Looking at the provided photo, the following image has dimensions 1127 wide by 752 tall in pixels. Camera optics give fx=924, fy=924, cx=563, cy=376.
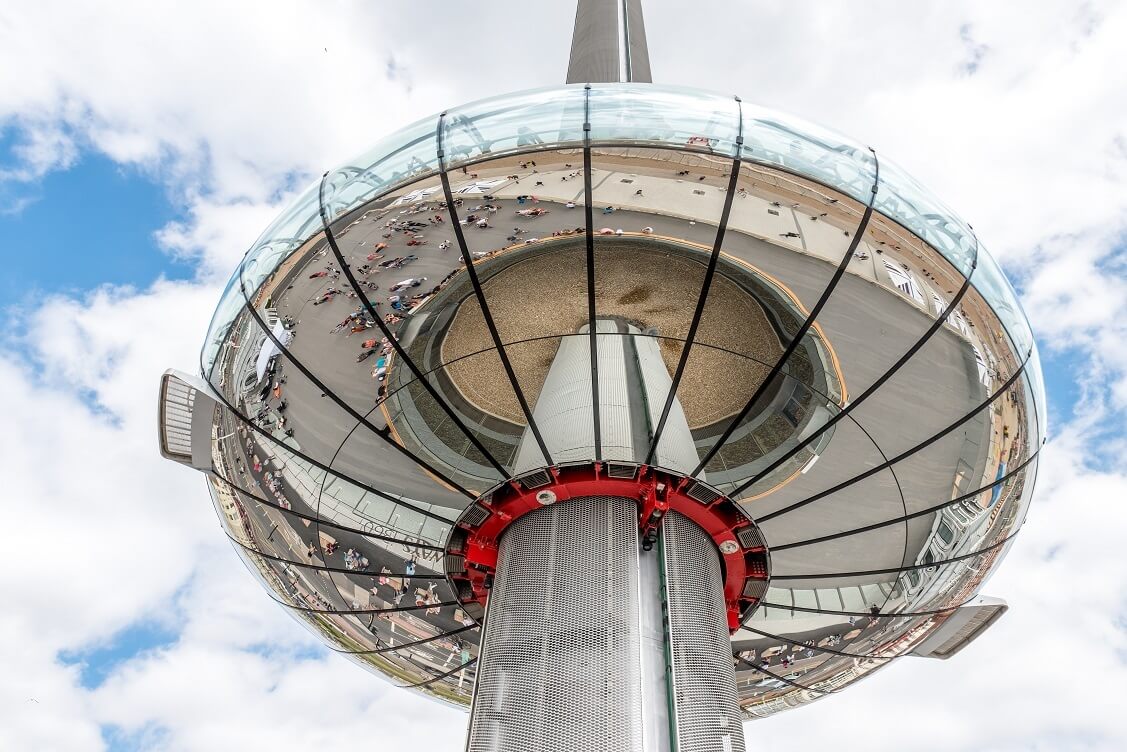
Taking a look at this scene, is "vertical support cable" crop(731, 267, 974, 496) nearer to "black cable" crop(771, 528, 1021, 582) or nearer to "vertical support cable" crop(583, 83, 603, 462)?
"black cable" crop(771, 528, 1021, 582)

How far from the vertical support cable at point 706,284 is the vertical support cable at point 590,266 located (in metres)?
0.56

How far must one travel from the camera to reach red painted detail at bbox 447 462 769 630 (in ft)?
29.5

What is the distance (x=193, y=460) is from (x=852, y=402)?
24.1 ft

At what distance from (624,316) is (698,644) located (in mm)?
3361

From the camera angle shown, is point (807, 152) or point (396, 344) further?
point (396, 344)

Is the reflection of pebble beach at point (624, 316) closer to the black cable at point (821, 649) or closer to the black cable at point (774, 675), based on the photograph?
the black cable at point (821, 649)

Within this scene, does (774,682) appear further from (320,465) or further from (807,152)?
(807,152)

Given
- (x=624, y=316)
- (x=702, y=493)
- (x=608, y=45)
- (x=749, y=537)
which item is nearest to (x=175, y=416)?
(x=624, y=316)

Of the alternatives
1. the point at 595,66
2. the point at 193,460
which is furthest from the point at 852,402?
the point at 595,66

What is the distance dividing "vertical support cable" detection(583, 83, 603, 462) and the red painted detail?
378mm

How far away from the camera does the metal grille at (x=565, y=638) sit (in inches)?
291

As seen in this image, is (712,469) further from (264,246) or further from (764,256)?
(264,246)

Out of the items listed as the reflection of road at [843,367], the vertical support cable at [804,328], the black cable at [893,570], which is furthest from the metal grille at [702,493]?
the black cable at [893,570]

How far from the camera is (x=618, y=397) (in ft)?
30.5
